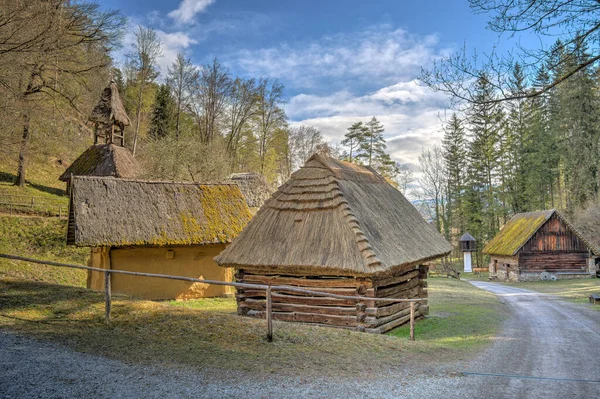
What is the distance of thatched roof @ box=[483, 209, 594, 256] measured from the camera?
32.7 meters

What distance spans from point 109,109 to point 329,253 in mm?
23040

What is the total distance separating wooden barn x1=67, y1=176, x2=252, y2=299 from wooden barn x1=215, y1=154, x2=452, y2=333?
450 cm

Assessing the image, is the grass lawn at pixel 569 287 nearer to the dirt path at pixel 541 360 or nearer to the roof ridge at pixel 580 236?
the roof ridge at pixel 580 236

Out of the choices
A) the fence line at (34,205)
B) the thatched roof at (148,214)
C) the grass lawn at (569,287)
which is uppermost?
the fence line at (34,205)

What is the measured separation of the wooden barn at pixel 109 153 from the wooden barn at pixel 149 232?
11.4m

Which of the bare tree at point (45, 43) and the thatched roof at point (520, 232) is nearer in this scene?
the bare tree at point (45, 43)

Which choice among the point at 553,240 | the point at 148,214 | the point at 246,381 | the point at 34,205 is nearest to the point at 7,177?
the point at 34,205

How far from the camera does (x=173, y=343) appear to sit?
6723mm

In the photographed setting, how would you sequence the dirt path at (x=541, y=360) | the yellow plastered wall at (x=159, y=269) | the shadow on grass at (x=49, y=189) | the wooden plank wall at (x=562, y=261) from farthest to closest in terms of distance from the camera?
the wooden plank wall at (x=562, y=261) → the shadow on grass at (x=49, y=189) → the yellow plastered wall at (x=159, y=269) → the dirt path at (x=541, y=360)

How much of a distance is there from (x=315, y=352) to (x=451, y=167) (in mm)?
45458

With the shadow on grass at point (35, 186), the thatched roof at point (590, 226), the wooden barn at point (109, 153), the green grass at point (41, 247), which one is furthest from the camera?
the thatched roof at point (590, 226)

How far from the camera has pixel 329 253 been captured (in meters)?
11.5

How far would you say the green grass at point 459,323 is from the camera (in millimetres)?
10911

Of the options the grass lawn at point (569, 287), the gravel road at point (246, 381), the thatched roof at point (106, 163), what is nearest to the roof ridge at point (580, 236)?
the grass lawn at point (569, 287)
